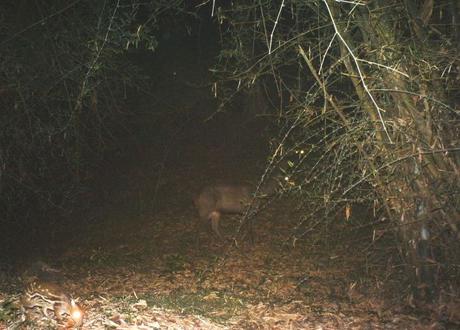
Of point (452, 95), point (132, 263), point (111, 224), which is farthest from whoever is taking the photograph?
point (111, 224)

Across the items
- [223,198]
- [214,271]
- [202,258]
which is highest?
[223,198]

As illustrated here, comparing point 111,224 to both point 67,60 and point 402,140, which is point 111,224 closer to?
point 67,60

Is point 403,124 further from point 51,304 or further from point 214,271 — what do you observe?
point 214,271

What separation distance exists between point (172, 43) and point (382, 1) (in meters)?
17.1

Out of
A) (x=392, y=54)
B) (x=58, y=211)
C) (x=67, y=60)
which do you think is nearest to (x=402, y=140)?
(x=392, y=54)

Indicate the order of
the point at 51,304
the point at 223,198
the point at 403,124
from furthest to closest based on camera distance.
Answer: the point at 223,198, the point at 403,124, the point at 51,304

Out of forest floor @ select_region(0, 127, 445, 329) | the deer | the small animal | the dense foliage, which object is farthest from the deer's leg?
the small animal

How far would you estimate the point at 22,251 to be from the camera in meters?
12.5

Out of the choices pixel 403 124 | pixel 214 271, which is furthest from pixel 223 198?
pixel 403 124

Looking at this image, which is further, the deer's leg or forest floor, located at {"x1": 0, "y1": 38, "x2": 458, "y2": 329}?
the deer's leg

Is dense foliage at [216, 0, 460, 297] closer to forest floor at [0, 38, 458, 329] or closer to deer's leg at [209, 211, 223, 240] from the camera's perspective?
forest floor at [0, 38, 458, 329]

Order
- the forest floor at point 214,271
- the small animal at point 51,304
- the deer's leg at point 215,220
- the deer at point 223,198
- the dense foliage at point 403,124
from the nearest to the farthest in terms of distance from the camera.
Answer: the small animal at point 51,304 → the dense foliage at point 403,124 → the forest floor at point 214,271 → the deer at point 223,198 → the deer's leg at point 215,220

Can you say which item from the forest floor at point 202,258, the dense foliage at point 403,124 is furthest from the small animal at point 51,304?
the dense foliage at point 403,124

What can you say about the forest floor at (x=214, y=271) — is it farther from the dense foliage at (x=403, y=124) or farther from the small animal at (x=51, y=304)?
the dense foliage at (x=403, y=124)
